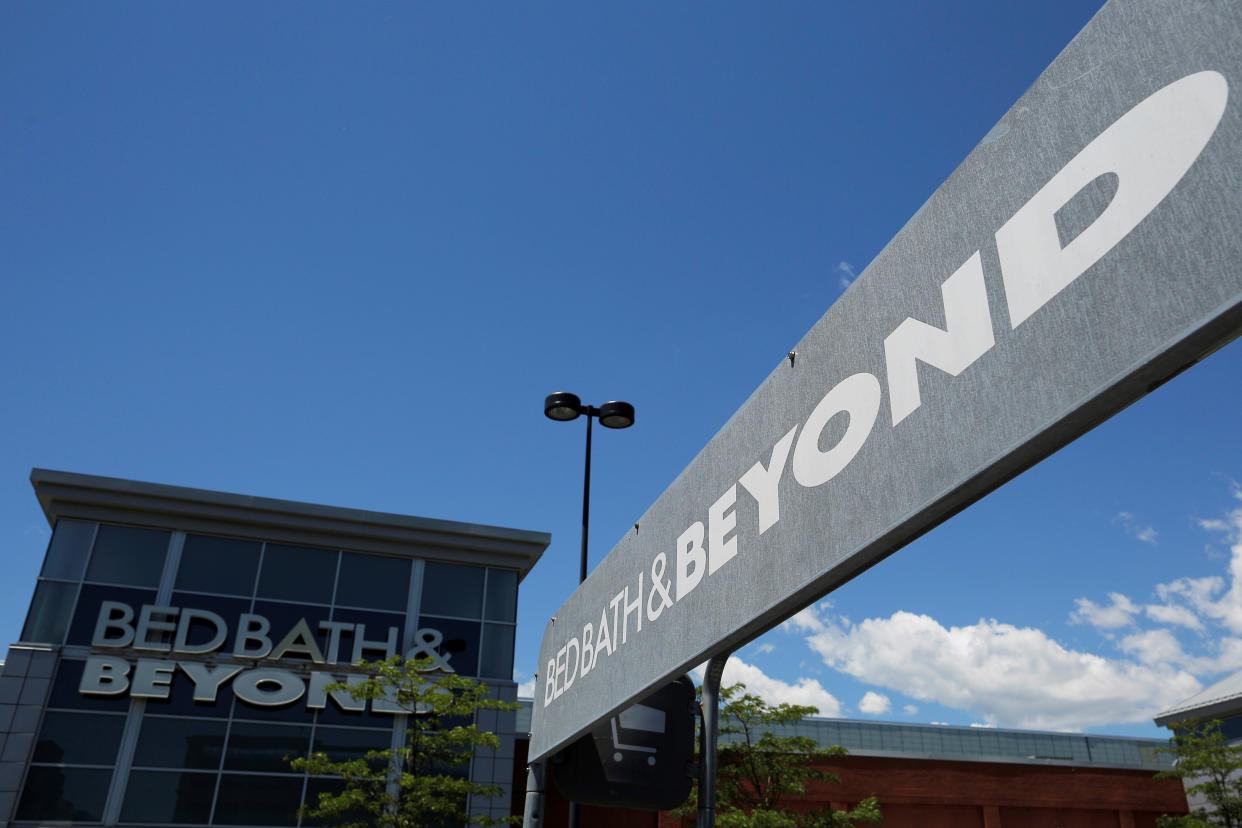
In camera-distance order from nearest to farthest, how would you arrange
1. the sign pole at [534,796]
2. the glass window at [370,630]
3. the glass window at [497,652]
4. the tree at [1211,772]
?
the sign pole at [534,796] < the glass window at [370,630] < the glass window at [497,652] < the tree at [1211,772]

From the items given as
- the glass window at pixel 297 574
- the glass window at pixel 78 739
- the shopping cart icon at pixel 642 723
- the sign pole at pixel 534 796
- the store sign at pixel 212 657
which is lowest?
the sign pole at pixel 534 796

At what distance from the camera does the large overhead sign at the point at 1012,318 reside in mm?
1555

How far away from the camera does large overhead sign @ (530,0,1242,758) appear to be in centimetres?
155

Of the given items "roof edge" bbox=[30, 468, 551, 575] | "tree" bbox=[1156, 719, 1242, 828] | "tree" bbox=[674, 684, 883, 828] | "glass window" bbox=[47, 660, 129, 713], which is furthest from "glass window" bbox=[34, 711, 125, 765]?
"tree" bbox=[1156, 719, 1242, 828]

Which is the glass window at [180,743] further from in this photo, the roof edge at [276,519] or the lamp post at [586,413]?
the lamp post at [586,413]

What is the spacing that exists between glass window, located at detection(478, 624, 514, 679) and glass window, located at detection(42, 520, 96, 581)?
10.1 meters

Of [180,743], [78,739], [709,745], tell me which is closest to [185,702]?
[180,743]

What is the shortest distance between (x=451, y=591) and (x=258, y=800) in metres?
6.85

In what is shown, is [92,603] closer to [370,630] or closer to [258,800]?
[258,800]

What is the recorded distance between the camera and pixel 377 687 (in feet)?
62.6

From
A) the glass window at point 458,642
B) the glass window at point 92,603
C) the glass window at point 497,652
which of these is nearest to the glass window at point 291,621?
the glass window at point 458,642

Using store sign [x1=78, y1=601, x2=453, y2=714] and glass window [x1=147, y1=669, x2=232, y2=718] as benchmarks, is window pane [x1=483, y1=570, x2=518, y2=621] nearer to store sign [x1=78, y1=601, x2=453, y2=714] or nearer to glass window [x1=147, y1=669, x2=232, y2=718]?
store sign [x1=78, y1=601, x2=453, y2=714]

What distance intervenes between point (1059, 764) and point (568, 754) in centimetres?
3132

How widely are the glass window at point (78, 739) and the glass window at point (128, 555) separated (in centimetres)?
326
